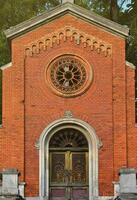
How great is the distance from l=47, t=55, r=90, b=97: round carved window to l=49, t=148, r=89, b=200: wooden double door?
224cm

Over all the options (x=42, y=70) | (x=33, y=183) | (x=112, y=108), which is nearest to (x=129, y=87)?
(x=112, y=108)

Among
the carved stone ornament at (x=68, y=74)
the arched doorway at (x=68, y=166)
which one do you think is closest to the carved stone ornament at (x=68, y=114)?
the arched doorway at (x=68, y=166)

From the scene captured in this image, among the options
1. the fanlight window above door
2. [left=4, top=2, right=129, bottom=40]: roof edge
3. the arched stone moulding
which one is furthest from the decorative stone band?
the fanlight window above door

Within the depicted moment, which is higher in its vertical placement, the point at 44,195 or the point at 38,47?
the point at 38,47

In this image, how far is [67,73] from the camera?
21.5 metres

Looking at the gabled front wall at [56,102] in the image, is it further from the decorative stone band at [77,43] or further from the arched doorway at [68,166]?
the arched doorway at [68,166]

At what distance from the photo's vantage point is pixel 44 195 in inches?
811

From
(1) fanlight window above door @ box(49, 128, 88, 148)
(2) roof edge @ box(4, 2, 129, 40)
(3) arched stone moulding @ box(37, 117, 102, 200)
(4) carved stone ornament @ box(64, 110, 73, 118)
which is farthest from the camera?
(2) roof edge @ box(4, 2, 129, 40)

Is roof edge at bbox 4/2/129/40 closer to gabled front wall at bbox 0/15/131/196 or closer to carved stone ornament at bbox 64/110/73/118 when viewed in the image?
gabled front wall at bbox 0/15/131/196

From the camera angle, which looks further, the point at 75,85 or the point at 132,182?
the point at 75,85

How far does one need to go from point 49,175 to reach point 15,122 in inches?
84.4

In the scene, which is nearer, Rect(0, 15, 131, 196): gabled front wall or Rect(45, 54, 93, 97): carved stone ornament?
Rect(0, 15, 131, 196): gabled front wall

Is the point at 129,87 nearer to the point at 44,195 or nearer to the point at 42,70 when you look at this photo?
the point at 42,70

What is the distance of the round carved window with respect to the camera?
21266mm
